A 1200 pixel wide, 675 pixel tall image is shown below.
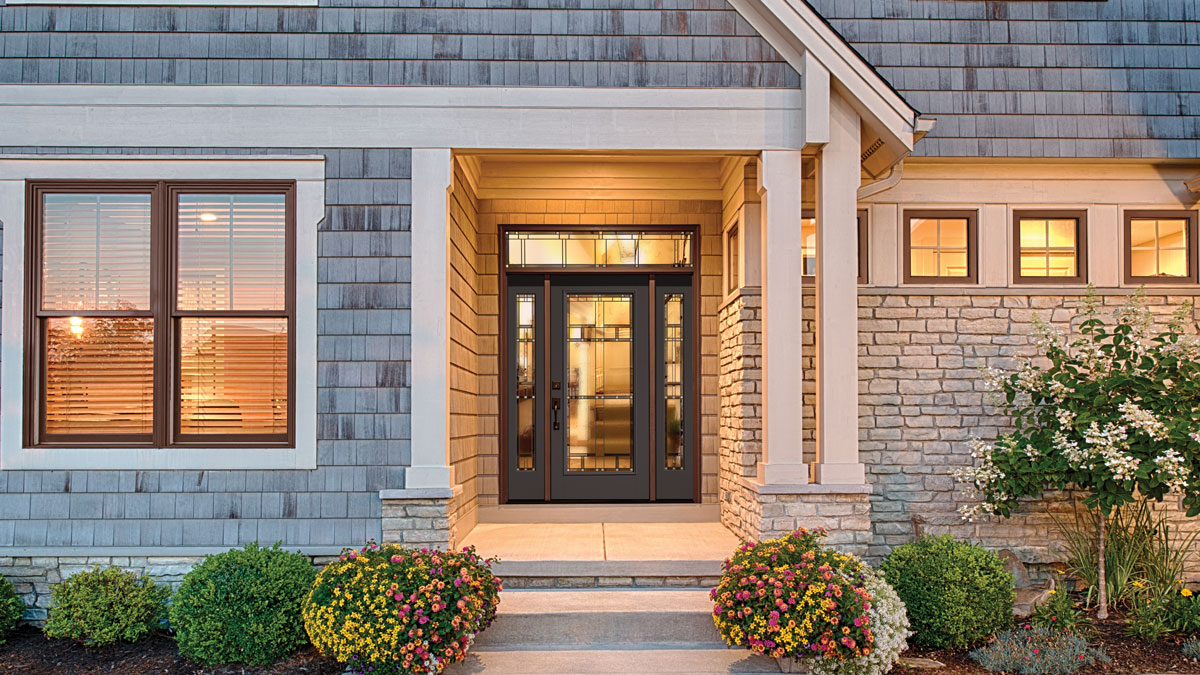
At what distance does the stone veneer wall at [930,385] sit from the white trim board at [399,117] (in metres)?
1.69

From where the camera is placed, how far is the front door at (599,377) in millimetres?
7738

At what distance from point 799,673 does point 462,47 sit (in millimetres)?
4223

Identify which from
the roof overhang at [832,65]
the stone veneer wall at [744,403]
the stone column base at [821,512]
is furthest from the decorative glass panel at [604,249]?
the stone column base at [821,512]

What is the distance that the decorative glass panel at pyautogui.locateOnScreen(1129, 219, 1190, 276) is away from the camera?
6883mm

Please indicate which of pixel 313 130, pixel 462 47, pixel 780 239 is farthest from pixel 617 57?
pixel 313 130

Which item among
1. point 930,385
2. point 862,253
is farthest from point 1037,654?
point 862,253

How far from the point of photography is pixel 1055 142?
6.71 meters

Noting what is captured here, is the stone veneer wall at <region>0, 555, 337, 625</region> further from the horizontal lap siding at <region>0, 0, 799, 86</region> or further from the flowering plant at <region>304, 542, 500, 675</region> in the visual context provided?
the horizontal lap siding at <region>0, 0, 799, 86</region>

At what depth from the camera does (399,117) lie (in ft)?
19.6

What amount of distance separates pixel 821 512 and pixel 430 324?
2692 mm

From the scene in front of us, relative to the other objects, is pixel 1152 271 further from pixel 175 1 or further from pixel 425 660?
pixel 175 1

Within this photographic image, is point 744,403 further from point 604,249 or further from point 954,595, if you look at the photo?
point 954,595

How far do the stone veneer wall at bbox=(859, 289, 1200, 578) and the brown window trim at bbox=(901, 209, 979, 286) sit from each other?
13 centimetres

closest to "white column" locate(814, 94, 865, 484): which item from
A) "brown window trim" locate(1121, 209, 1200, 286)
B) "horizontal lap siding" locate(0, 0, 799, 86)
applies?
"horizontal lap siding" locate(0, 0, 799, 86)
